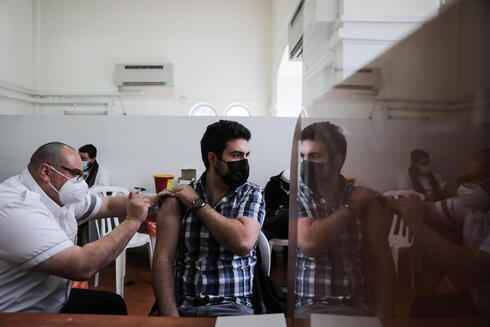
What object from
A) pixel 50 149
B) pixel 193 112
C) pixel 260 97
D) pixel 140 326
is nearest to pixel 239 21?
pixel 260 97

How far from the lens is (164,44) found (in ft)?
20.9

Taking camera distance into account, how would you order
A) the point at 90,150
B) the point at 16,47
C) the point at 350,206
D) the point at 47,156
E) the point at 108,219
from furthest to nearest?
the point at 16,47
the point at 90,150
the point at 108,219
the point at 47,156
the point at 350,206

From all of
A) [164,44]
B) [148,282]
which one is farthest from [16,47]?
[148,282]

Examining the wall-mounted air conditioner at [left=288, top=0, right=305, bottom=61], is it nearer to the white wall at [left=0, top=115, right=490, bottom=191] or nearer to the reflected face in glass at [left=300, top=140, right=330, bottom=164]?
the reflected face in glass at [left=300, top=140, right=330, bottom=164]

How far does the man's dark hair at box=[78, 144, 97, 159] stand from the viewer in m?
3.31

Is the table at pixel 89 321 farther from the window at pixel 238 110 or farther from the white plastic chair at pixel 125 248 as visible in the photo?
the window at pixel 238 110

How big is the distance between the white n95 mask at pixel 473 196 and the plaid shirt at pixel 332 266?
88 millimetres

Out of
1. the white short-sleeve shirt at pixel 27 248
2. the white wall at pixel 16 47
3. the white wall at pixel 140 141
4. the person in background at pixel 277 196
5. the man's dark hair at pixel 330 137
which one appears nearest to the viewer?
the man's dark hair at pixel 330 137

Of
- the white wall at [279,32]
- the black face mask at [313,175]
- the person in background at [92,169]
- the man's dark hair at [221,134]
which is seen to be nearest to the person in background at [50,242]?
the man's dark hair at [221,134]

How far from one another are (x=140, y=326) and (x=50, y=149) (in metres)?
0.97

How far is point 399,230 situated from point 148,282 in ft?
9.48

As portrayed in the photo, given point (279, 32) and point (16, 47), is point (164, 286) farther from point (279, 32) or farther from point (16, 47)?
point (16, 47)

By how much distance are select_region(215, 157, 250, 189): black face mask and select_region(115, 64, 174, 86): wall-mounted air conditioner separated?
5.47 metres

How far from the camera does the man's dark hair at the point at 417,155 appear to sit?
0.14 m
